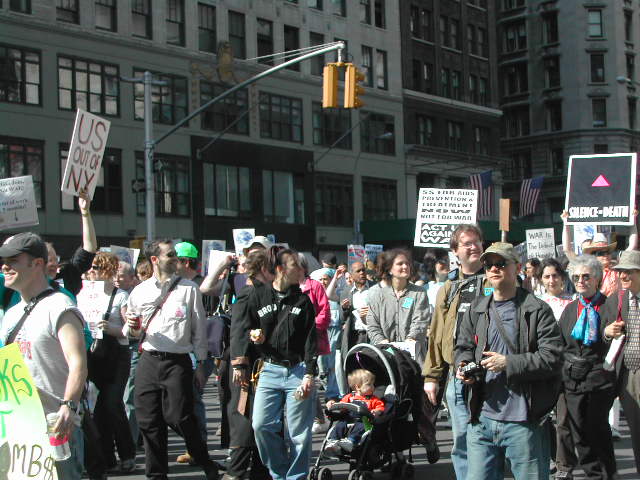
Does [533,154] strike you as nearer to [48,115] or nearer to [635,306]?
[48,115]

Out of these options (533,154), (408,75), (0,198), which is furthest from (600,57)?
(0,198)

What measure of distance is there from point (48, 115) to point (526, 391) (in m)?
31.5

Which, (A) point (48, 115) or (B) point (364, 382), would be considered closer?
(B) point (364, 382)

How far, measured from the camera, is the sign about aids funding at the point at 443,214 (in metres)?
14.9

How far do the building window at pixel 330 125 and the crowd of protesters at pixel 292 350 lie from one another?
35.4m

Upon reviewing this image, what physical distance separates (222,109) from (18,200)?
26.9m

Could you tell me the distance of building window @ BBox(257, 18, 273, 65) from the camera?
1679 inches

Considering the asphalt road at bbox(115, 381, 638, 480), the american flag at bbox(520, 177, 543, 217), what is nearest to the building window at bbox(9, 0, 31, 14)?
the american flag at bbox(520, 177, 543, 217)

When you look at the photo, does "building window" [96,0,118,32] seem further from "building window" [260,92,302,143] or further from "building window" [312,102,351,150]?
"building window" [312,102,351,150]

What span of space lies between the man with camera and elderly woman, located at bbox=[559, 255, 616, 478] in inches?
96.2

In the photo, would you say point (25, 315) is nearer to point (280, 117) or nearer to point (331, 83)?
point (331, 83)

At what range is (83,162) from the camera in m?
8.98

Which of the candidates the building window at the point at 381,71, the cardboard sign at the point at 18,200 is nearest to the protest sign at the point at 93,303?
the cardboard sign at the point at 18,200

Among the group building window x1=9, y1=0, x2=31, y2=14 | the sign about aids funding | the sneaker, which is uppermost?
building window x1=9, y1=0, x2=31, y2=14
